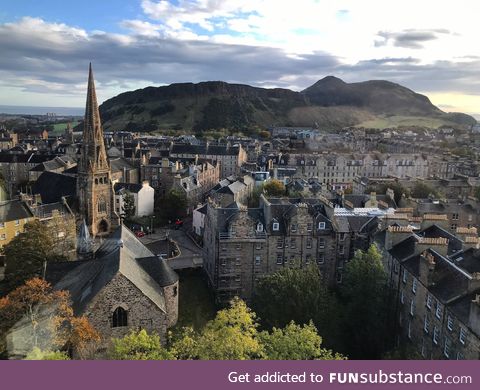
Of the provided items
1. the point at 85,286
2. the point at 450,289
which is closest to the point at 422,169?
the point at 450,289

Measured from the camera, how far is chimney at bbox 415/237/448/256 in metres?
38.6

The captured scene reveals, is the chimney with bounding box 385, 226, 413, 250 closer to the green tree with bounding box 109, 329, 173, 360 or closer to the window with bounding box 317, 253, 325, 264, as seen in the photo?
the window with bounding box 317, 253, 325, 264

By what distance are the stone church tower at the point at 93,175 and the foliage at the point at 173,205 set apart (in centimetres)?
1443

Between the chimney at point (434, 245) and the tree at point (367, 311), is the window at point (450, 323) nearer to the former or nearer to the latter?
the tree at point (367, 311)

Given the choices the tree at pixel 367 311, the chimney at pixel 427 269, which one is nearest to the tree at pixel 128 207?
the tree at pixel 367 311

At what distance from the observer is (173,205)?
85.4 m

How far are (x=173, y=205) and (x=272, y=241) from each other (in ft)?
127

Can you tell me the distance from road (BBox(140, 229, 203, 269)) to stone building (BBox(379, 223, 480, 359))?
27.5 meters

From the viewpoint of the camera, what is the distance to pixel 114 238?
43656 millimetres

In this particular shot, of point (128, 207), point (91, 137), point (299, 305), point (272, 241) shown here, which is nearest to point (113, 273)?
point (299, 305)

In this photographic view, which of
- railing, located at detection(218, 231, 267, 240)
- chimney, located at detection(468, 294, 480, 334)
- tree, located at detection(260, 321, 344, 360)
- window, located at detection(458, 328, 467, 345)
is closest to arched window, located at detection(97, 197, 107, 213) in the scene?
railing, located at detection(218, 231, 267, 240)

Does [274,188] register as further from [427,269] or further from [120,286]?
[120,286]

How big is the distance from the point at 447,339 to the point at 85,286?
26124 mm

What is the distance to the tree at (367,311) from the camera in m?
38.1
